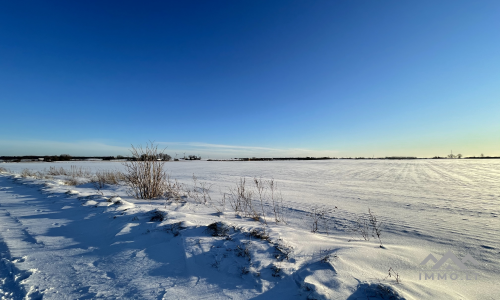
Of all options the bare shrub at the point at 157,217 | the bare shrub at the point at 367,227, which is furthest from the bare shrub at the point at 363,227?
the bare shrub at the point at 157,217

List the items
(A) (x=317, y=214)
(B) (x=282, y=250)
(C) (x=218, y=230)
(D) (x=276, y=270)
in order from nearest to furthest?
(D) (x=276, y=270) → (B) (x=282, y=250) → (C) (x=218, y=230) → (A) (x=317, y=214)

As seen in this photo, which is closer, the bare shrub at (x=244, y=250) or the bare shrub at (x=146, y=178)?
the bare shrub at (x=244, y=250)

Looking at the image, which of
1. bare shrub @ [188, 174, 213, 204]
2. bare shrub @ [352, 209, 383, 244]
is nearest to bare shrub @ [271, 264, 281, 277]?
bare shrub @ [352, 209, 383, 244]

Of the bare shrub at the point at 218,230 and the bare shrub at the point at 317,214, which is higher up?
the bare shrub at the point at 218,230

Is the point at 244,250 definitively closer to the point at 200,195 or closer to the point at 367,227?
the point at 367,227

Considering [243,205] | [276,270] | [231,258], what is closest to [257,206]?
[243,205]

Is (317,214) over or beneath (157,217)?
beneath

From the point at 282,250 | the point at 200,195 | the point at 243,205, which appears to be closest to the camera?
the point at 282,250

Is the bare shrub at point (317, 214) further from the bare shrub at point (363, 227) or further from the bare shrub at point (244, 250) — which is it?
the bare shrub at point (244, 250)

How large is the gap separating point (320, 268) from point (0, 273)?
335cm

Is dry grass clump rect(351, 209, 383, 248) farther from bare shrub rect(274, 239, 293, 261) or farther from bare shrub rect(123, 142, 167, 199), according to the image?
bare shrub rect(123, 142, 167, 199)

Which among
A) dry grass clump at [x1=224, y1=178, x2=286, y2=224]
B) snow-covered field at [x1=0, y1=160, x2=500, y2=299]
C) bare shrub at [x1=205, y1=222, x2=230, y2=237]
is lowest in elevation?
dry grass clump at [x1=224, y1=178, x2=286, y2=224]

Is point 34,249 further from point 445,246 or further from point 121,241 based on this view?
point 445,246

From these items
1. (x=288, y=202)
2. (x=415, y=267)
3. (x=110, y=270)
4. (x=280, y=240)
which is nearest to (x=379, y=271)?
(x=415, y=267)
